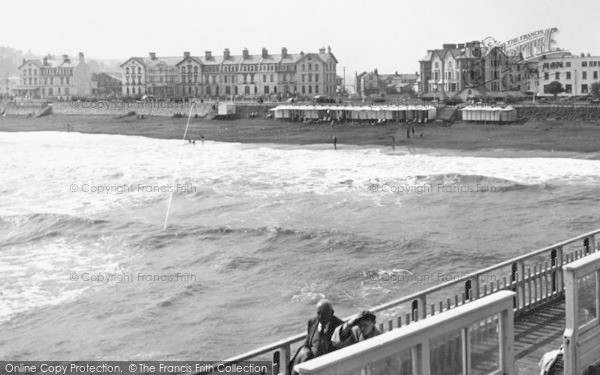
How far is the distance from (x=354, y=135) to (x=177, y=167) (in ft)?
75.6

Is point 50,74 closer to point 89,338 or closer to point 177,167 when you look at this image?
point 177,167

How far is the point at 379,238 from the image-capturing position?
946 inches

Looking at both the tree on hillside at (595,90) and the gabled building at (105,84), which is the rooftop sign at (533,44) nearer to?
the tree on hillside at (595,90)

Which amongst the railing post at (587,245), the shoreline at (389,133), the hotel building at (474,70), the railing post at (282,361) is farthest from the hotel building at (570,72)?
the railing post at (282,361)

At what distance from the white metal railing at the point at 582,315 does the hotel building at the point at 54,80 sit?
464 ft

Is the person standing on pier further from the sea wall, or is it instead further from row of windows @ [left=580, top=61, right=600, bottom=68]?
row of windows @ [left=580, top=61, right=600, bottom=68]

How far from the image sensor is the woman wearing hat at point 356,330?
7227mm

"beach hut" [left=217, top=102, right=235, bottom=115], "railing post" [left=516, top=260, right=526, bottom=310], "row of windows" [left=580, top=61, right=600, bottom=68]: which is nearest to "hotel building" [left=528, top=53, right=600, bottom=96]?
"row of windows" [left=580, top=61, right=600, bottom=68]

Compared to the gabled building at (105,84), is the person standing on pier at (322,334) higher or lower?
lower

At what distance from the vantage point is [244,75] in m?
123

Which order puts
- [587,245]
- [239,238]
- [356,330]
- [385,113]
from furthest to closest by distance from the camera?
[385,113] < [239,238] < [587,245] < [356,330]

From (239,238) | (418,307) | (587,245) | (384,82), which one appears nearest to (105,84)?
(384,82)

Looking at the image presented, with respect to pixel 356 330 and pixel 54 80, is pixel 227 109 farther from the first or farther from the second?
pixel 356 330

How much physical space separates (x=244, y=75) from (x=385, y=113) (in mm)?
49194
